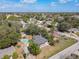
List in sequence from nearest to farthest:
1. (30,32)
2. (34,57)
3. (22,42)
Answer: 1. (34,57)
2. (22,42)
3. (30,32)

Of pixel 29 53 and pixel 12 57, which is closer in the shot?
pixel 12 57

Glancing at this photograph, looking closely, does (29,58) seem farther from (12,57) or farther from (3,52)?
(3,52)

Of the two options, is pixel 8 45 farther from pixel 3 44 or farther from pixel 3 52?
pixel 3 52

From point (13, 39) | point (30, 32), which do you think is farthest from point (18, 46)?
point (30, 32)

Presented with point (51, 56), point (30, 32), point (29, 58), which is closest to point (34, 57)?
point (29, 58)

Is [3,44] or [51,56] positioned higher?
[3,44]

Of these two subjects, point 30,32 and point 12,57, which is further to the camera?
point 30,32

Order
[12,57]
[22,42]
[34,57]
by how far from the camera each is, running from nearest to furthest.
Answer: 1. [12,57]
2. [34,57]
3. [22,42]

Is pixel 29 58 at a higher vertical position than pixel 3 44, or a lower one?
lower

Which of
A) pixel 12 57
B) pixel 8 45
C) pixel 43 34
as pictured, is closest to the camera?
pixel 12 57
